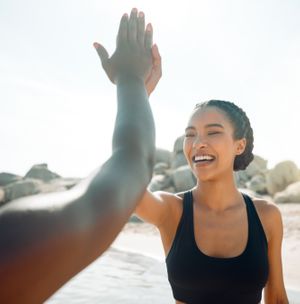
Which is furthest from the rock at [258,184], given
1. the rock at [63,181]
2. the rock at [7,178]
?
the rock at [7,178]

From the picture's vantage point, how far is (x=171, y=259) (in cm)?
262

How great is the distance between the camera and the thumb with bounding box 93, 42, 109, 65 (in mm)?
1285

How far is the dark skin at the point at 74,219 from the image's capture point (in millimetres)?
534

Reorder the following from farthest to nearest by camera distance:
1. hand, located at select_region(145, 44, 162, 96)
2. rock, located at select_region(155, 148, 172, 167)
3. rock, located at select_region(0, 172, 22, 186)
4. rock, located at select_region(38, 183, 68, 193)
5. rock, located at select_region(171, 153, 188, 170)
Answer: rock, located at select_region(0, 172, 22, 186) → rock, located at select_region(38, 183, 68, 193) → rock, located at select_region(155, 148, 172, 167) → rock, located at select_region(171, 153, 188, 170) → hand, located at select_region(145, 44, 162, 96)

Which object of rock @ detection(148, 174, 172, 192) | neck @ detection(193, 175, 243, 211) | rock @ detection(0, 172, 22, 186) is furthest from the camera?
rock @ detection(0, 172, 22, 186)

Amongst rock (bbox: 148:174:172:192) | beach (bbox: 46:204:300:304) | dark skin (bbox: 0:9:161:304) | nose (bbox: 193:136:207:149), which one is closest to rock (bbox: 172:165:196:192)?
rock (bbox: 148:174:172:192)

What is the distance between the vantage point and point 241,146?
10.2 feet

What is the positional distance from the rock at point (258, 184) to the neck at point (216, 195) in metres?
25.4

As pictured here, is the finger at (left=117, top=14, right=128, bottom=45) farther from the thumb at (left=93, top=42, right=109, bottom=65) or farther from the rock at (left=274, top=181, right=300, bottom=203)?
the rock at (left=274, top=181, right=300, bottom=203)

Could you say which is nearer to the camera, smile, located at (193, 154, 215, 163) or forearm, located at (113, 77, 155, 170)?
forearm, located at (113, 77, 155, 170)

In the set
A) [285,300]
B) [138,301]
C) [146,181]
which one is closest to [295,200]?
[138,301]

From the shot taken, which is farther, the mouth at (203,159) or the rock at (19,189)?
the rock at (19,189)

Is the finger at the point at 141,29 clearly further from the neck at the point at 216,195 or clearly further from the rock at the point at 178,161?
the rock at the point at 178,161

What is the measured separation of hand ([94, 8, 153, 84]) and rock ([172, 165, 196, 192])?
26.4 m
